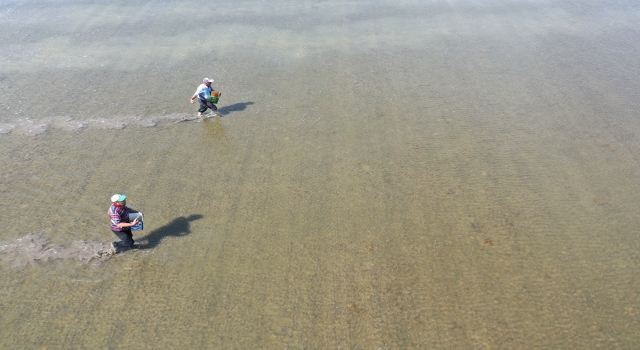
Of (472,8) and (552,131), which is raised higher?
(472,8)

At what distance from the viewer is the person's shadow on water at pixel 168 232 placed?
736 centimetres

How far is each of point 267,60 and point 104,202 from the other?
22.2 ft

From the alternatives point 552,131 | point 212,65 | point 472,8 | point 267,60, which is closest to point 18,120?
point 212,65

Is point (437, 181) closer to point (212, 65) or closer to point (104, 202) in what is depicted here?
point (104, 202)

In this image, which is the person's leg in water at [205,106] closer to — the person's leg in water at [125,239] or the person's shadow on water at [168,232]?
the person's shadow on water at [168,232]

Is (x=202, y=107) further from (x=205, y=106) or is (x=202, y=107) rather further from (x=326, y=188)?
(x=326, y=188)

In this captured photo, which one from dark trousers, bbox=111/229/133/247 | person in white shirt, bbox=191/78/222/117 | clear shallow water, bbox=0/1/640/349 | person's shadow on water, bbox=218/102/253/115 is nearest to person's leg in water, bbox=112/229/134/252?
dark trousers, bbox=111/229/133/247

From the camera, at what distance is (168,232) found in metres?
7.55

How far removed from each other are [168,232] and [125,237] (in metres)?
0.74

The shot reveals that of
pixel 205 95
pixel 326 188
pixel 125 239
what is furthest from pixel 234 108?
pixel 125 239

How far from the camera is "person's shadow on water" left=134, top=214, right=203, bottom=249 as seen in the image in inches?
290

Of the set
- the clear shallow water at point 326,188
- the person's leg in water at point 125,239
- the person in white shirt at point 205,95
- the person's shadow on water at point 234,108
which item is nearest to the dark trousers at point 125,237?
the person's leg in water at point 125,239

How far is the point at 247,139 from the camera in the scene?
32.9 feet

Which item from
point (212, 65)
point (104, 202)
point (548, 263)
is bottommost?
point (548, 263)
